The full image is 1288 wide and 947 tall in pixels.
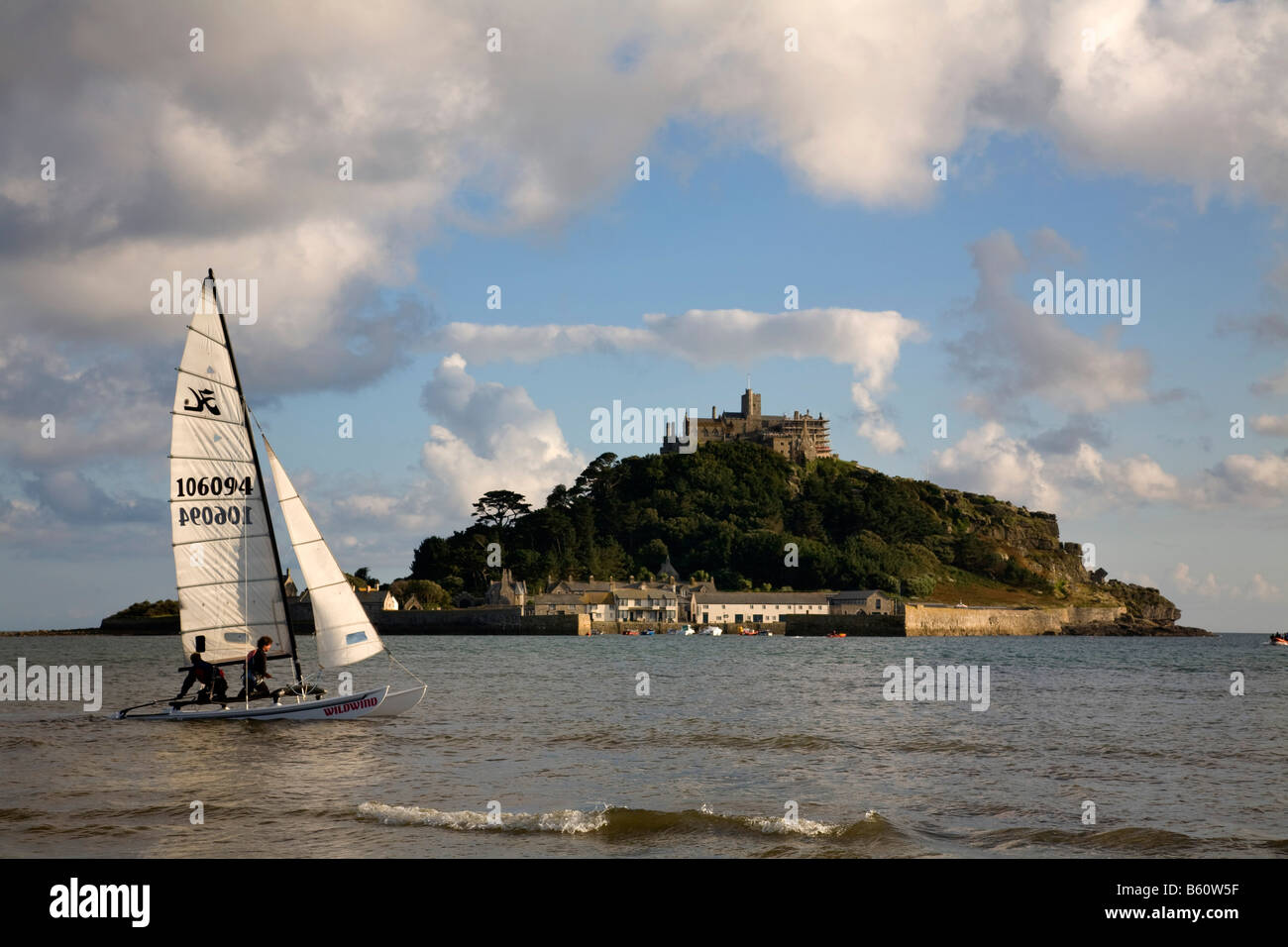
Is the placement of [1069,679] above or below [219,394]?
below

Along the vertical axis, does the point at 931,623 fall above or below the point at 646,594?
below

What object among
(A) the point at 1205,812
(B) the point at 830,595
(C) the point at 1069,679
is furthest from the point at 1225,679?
(B) the point at 830,595

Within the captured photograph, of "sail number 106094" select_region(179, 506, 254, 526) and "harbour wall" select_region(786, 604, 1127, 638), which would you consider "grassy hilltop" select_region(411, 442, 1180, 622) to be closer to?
"harbour wall" select_region(786, 604, 1127, 638)

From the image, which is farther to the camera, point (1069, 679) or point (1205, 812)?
point (1069, 679)

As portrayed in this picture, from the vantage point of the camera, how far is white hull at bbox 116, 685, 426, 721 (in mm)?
24234

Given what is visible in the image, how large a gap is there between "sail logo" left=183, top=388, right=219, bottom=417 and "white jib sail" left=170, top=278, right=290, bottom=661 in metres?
0.02

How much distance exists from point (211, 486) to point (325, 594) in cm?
356

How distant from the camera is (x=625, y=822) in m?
14.0

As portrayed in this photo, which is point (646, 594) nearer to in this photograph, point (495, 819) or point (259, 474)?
point (259, 474)

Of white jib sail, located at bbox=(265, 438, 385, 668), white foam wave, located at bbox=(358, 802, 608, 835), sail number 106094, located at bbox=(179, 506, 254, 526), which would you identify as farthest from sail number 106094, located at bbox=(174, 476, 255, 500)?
white foam wave, located at bbox=(358, 802, 608, 835)
